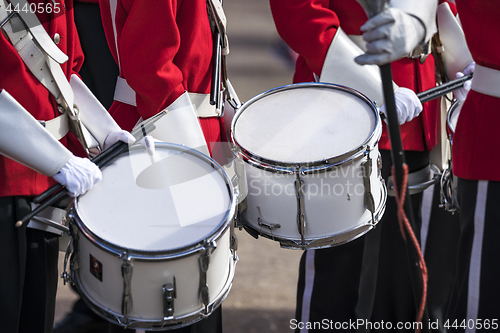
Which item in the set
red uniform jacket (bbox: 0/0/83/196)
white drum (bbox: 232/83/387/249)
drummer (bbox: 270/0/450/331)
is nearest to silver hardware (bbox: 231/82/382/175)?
white drum (bbox: 232/83/387/249)

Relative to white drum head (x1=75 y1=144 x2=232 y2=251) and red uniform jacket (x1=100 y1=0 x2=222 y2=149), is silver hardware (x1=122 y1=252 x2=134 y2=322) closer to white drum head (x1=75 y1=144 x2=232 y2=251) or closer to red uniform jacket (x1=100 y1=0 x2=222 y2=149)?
white drum head (x1=75 y1=144 x2=232 y2=251)

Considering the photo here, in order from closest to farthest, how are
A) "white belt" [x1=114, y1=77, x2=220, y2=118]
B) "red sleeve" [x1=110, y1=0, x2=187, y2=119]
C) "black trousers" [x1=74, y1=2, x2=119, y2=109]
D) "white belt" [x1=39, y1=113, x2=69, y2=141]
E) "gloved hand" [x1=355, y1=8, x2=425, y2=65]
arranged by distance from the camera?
"gloved hand" [x1=355, y1=8, x2=425, y2=65], "white belt" [x1=39, y1=113, x2=69, y2=141], "red sleeve" [x1=110, y1=0, x2=187, y2=119], "white belt" [x1=114, y1=77, x2=220, y2=118], "black trousers" [x1=74, y1=2, x2=119, y2=109]

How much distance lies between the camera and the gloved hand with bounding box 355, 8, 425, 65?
1.63 m

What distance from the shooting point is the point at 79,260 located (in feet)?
6.88

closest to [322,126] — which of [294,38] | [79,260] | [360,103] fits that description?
[360,103]

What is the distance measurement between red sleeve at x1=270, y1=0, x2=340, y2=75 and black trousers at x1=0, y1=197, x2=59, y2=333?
124 centimetres

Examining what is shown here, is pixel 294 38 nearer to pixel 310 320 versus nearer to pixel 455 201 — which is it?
pixel 455 201

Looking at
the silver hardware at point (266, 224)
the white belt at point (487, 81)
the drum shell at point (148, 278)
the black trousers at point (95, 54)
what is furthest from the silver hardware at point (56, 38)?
the white belt at point (487, 81)

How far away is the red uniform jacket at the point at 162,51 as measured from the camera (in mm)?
2318

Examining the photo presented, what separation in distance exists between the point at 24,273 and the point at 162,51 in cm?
89

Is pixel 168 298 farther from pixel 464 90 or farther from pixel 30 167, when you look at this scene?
pixel 464 90

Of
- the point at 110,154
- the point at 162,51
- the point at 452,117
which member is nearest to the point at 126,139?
the point at 110,154

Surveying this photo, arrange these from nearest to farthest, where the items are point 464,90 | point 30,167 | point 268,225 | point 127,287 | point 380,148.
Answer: point 127,287, point 30,167, point 268,225, point 380,148, point 464,90

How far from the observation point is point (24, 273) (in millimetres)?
2178
